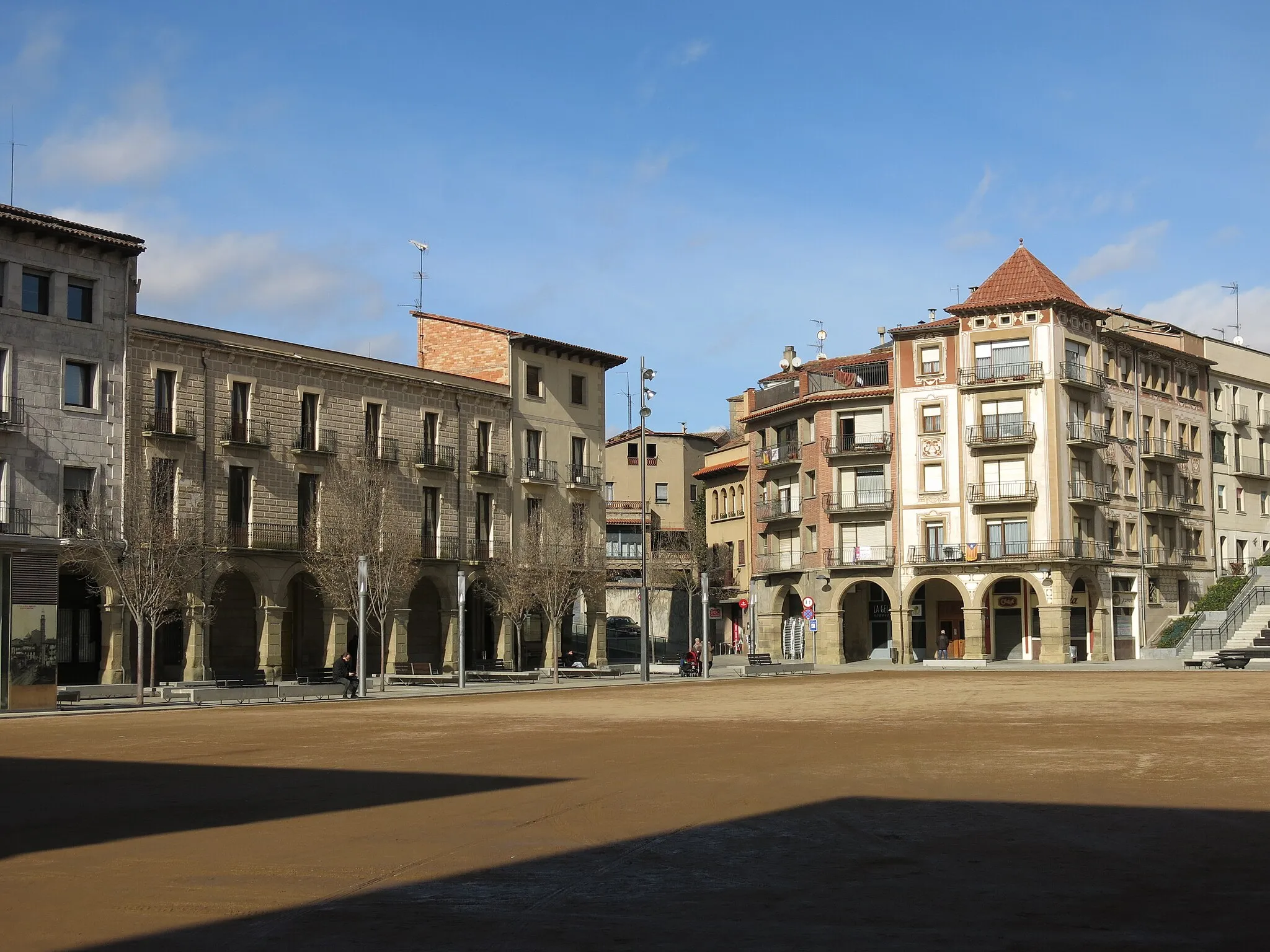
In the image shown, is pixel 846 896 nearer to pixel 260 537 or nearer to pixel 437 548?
pixel 260 537

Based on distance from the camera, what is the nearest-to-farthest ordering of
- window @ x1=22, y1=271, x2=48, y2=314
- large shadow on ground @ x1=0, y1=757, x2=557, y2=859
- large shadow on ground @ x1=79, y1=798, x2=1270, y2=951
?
large shadow on ground @ x1=79, y1=798, x2=1270, y2=951 → large shadow on ground @ x1=0, y1=757, x2=557, y2=859 → window @ x1=22, y1=271, x2=48, y2=314

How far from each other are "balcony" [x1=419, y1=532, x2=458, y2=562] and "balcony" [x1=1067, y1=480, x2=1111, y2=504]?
28.8 metres

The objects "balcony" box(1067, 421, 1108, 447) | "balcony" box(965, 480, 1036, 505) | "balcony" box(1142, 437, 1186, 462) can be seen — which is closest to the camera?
"balcony" box(965, 480, 1036, 505)

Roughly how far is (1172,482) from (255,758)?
6593cm

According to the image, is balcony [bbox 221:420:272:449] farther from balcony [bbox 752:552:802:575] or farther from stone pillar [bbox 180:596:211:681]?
balcony [bbox 752:552:802:575]

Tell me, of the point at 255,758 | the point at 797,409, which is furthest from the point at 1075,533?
the point at 255,758

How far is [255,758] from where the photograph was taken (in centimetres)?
1955

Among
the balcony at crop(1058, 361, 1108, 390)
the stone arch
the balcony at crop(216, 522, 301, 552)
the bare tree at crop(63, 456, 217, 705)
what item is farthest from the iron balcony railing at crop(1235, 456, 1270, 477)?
the bare tree at crop(63, 456, 217, 705)

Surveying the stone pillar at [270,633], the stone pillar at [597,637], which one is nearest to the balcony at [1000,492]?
the stone pillar at [597,637]

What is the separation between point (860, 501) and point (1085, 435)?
1104cm

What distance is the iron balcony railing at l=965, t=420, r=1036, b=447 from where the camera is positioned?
68.1 m

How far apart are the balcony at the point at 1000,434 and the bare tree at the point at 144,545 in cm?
3599

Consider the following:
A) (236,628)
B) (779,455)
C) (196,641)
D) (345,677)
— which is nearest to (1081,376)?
(779,455)

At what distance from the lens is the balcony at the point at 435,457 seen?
5912cm
